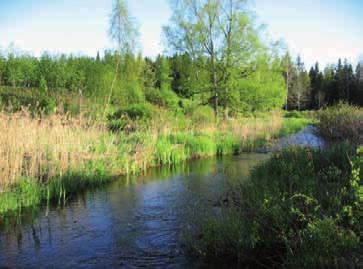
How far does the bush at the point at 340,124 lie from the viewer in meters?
14.7

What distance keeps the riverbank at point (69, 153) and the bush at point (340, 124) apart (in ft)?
15.9

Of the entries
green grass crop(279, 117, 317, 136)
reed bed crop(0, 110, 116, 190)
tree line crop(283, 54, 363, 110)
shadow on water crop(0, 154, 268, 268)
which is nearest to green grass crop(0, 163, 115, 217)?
reed bed crop(0, 110, 116, 190)

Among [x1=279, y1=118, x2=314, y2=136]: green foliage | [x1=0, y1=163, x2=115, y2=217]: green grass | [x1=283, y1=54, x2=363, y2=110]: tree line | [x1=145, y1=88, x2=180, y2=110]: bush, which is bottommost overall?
[x1=0, y1=163, x2=115, y2=217]: green grass

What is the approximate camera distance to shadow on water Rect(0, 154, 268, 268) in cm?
530

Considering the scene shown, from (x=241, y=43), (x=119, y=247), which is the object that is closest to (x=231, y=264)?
(x=119, y=247)

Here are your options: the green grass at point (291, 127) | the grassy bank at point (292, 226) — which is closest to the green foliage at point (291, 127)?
the green grass at point (291, 127)

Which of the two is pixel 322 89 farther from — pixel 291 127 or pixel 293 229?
pixel 293 229

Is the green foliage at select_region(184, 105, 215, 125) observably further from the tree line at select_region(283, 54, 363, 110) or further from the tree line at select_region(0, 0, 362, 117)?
the tree line at select_region(283, 54, 363, 110)

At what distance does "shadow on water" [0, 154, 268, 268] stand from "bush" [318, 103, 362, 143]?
6963 millimetres

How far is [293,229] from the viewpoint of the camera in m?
4.93

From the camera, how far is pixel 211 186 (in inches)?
372

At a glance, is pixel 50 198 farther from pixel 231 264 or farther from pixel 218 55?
pixel 218 55

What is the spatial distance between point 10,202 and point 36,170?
118 cm

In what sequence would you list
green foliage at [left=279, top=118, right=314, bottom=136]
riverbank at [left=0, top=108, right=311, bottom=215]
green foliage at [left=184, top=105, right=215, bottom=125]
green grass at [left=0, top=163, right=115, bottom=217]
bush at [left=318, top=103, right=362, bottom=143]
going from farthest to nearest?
1. green foliage at [left=279, top=118, right=314, bottom=136]
2. green foliage at [left=184, top=105, right=215, bottom=125]
3. bush at [left=318, top=103, right=362, bottom=143]
4. riverbank at [left=0, top=108, right=311, bottom=215]
5. green grass at [left=0, top=163, right=115, bottom=217]
